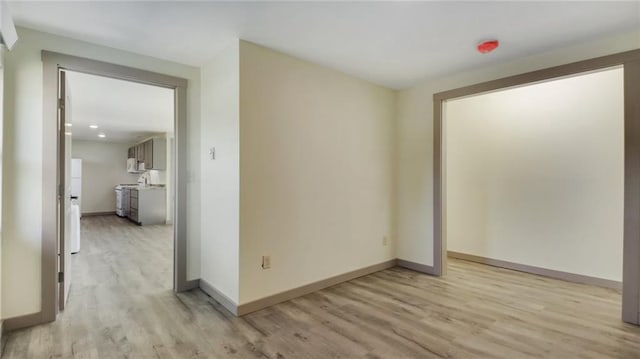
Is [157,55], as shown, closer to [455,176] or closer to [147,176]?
[455,176]

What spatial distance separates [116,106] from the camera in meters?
5.12

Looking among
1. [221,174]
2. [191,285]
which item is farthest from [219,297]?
[221,174]

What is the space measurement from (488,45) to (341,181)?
5.95 ft

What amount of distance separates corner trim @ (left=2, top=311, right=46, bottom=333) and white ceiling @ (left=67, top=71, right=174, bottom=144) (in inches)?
61.8

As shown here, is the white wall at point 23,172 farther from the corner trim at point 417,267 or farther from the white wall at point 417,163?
the corner trim at point 417,267

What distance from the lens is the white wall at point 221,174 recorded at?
2699 mm

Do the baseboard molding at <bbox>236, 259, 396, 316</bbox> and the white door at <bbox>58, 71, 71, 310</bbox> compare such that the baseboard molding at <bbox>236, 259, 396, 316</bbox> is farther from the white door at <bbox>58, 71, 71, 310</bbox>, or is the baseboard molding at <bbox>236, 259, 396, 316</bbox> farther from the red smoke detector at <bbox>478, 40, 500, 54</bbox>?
the red smoke detector at <bbox>478, 40, 500, 54</bbox>

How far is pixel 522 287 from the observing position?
3332 mm

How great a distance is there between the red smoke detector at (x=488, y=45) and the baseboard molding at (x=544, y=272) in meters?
2.59

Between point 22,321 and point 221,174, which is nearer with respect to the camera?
point 22,321

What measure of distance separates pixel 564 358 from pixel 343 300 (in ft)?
5.32

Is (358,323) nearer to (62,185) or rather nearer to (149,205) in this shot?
(62,185)

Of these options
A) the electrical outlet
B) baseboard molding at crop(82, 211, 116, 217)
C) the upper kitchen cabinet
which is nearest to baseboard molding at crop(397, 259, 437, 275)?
the electrical outlet

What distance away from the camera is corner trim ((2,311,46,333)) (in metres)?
2.33
